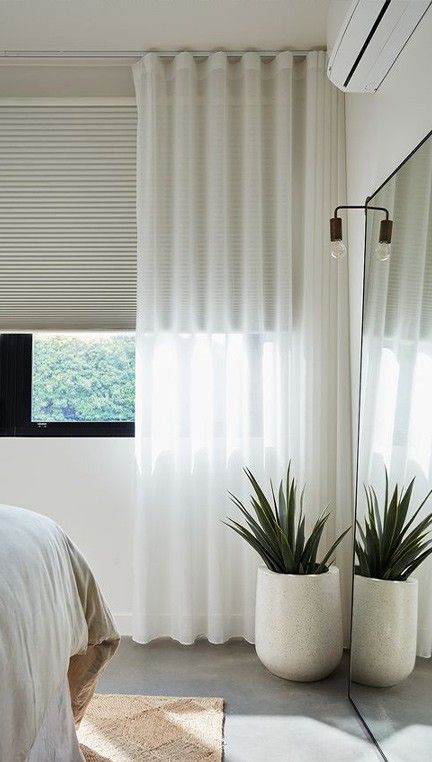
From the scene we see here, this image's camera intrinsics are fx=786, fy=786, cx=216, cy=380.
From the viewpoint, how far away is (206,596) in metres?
3.45

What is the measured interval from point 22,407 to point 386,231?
1.94m

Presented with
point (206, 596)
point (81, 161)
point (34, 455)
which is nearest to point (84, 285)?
point (81, 161)

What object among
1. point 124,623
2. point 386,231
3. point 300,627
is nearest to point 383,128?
point 386,231

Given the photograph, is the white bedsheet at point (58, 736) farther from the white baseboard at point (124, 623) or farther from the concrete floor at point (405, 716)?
the white baseboard at point (124, 623)

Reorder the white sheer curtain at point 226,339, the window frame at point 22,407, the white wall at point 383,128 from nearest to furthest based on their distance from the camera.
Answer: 1. the white wall at point 383,128
2. the white sheer curtain at point 226,339
3. the window frame at point 22,407

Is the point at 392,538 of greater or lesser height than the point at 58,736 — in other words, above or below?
above

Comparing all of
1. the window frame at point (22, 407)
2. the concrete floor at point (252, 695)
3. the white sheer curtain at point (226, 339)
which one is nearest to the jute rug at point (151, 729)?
the concrete floor at point (252, 695)

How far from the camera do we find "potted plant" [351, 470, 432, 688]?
2.17 meters

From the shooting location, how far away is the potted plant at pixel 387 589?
2174mm

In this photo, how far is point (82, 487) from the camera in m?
3.62

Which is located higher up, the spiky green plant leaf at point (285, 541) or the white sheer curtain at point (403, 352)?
the white sheer curtain at point (403, 352)

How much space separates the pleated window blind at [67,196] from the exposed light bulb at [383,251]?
135cm

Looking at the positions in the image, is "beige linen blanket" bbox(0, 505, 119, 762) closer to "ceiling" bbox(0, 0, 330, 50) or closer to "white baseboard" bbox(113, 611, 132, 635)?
"white baseboard" bbox(113, 611, 132, 635)

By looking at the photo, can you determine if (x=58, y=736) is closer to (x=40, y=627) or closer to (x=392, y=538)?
(x=40, y=627)
